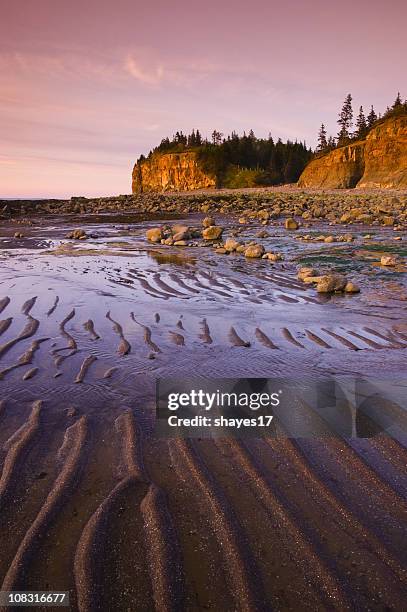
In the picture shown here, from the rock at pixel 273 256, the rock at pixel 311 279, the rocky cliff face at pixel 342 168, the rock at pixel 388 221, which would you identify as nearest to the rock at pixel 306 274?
the rock at pixel 311 279

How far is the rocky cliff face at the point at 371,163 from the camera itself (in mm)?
52219

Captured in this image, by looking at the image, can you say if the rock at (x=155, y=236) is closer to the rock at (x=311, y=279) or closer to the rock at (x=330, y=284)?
the rock at (x=311, y=279)

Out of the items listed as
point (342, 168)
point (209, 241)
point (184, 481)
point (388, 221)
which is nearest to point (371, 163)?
point (342, 168)

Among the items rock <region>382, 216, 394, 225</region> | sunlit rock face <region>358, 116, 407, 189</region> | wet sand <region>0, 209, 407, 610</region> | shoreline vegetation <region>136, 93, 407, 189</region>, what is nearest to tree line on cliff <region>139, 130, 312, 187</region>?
shoreline vegetation <region>136, 93, 407, 189</region>

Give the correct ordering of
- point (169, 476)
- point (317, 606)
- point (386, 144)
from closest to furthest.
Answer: point (317, 606), point (169, 476), point (386, 144)

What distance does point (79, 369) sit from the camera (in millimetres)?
4355

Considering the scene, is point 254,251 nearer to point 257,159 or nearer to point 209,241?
point 209,241

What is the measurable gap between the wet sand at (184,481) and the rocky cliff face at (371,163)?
165ft

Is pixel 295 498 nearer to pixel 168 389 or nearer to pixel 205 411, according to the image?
pixel 205 411

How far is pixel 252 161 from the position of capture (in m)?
101

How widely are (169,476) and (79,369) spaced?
1.99 m

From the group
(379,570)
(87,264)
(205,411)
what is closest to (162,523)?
(379,570)

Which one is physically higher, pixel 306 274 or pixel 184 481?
pixel 306 274

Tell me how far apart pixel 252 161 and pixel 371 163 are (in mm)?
49167
